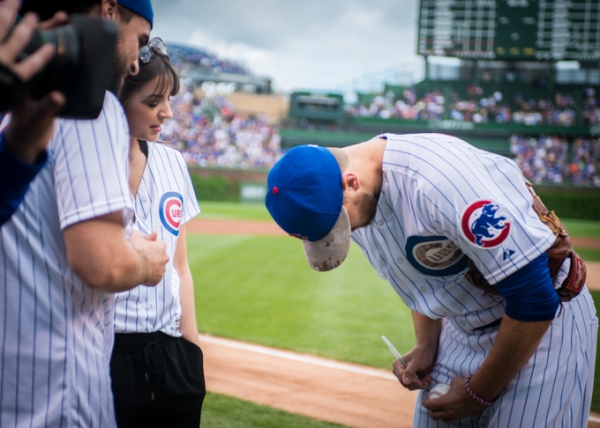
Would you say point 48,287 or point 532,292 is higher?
point 48,287

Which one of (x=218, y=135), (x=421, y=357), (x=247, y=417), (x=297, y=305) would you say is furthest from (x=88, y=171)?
(x=218, y=135)

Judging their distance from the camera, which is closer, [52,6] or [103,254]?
[103,254]

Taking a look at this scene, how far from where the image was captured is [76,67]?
975 mm

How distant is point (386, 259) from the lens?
2.05 meters

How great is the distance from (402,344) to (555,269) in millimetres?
4330

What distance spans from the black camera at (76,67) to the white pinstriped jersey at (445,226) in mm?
1027

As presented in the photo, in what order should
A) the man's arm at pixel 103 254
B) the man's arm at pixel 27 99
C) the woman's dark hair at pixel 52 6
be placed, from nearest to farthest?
1. the man's arm at pixel 27 99
2. the man's arm at pixel 103 254
3. the woman's dark hair at pixel 52 6

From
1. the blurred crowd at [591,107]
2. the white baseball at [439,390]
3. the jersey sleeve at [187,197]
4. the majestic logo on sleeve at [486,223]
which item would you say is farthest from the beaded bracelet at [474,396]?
the blurred crowd at [591,107]

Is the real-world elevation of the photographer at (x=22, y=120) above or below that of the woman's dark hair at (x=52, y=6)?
below

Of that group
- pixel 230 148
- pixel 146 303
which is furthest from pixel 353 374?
pixel 230 148

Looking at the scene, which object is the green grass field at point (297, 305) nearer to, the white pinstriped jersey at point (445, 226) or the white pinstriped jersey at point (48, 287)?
the white pinstriped jersey at point (445, 226)

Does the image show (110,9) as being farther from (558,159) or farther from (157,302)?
(558,159)

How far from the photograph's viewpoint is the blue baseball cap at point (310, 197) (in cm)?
177

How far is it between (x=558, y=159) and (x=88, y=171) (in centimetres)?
3550
